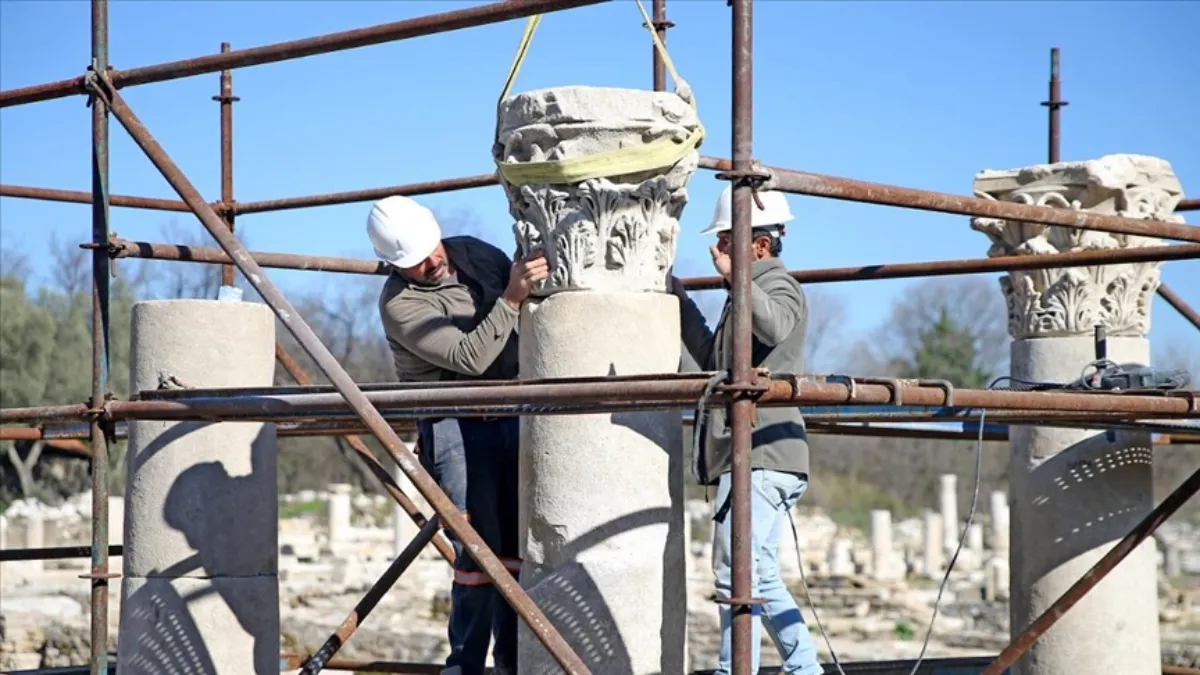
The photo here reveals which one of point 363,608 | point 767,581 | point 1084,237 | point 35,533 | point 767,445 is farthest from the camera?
point 35,533

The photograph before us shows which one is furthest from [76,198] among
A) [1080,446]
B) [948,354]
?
[948,354]

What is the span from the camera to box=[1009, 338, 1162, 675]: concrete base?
932 cm

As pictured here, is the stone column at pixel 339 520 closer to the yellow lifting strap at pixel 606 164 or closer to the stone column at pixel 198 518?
the stone column at pixel 198 518

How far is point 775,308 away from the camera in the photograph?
6367mm

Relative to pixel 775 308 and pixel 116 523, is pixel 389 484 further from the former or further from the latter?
pixel 116 523

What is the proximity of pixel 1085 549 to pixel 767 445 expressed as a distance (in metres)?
3.43

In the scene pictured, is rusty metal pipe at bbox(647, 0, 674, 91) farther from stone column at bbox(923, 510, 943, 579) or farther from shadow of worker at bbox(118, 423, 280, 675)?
stone column at bbox(923, 510, 943, 579)

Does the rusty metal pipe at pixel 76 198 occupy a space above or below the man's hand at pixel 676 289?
above

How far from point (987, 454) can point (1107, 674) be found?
45962 mm

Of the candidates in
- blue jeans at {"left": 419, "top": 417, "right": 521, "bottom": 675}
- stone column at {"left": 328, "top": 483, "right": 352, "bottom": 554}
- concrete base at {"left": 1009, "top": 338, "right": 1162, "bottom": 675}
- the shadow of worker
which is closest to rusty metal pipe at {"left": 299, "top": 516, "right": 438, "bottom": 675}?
blue jeans at {"left": 419, "top": 417, "right": 521, "bottom": 675}

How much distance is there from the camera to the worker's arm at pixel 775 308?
6270 millimetres

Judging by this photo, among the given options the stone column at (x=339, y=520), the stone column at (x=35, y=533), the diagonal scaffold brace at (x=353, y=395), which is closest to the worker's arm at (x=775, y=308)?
the diagonal scaffold brace at (x=353, y=395)

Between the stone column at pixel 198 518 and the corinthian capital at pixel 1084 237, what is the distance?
4482mm

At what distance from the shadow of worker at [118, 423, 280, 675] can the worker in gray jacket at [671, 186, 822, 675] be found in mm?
2347
